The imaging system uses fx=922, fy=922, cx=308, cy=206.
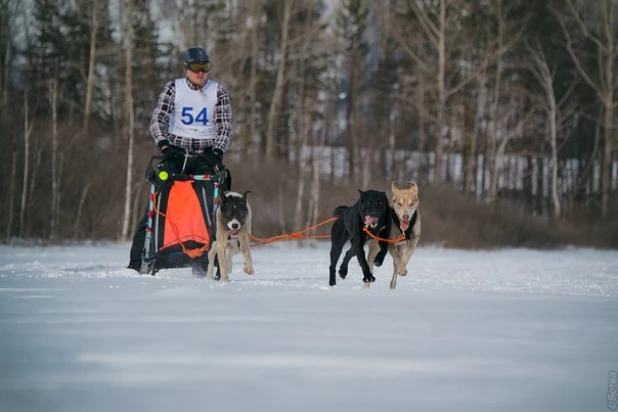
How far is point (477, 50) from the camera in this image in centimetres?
2905

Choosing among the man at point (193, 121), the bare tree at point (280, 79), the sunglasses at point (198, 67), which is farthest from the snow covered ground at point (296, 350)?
the bare tree at point (280, 79)

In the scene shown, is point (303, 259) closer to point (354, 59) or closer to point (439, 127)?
point (439, 127)

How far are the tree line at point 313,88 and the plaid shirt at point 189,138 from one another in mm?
9428

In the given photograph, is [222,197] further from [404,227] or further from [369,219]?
[404,227]

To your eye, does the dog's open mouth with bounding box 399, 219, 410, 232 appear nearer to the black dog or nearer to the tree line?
the black dog

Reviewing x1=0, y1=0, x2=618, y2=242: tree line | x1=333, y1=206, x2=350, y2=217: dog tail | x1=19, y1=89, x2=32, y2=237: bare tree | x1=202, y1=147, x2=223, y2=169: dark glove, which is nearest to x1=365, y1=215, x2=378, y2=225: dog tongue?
x1=333, y1=206, x2=350, y2=217: dog tail

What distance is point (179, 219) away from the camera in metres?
8.12

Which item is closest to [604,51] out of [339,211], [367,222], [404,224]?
[339,211]

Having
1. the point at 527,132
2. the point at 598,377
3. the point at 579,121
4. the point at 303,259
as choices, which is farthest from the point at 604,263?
the point at 579,121

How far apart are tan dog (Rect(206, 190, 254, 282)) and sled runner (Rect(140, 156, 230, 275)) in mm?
124

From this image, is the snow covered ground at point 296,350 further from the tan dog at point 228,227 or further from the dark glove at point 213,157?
the dark glove at point 213,157

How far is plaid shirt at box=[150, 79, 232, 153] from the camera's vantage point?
26.5ft

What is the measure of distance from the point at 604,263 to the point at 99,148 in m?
10.7

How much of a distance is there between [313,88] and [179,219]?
24.7 m
